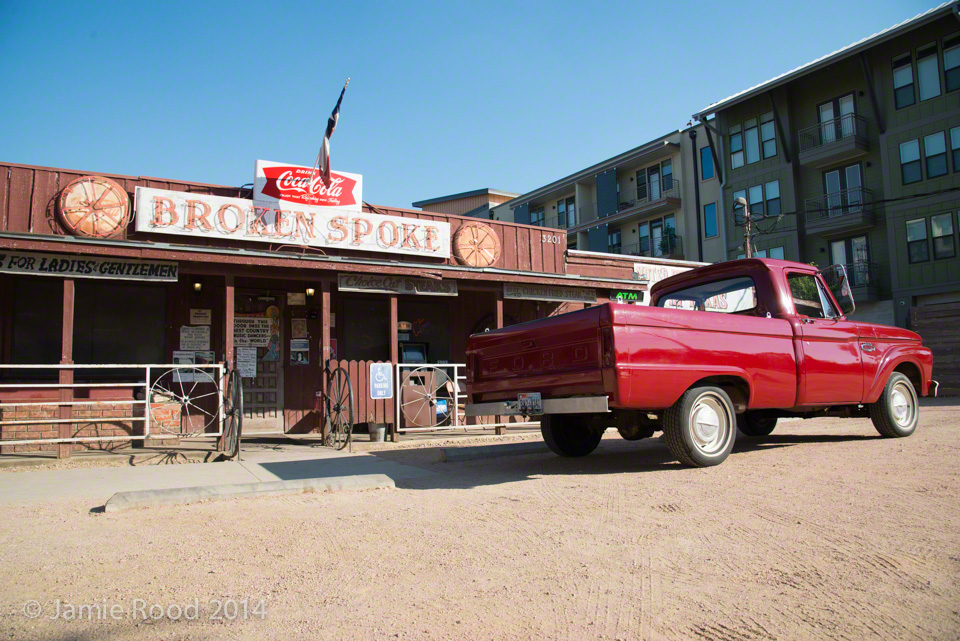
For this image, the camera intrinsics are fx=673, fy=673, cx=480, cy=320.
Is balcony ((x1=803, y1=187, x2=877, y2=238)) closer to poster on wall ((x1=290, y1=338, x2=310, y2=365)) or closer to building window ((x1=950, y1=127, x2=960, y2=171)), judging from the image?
building window ((x1=950, y1=127, x2=960, y2=171))

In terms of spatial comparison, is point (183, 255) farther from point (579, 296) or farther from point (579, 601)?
point (579, 601)

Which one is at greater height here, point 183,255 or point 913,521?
point 183,255

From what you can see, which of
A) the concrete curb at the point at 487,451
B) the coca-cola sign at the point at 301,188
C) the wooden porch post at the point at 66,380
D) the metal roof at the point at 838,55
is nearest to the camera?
the concrete curb at the point at 487,451

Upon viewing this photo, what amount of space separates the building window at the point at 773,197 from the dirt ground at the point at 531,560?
2555 centimetres

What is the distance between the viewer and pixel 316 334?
13016 millimetres

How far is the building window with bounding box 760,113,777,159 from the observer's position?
29.7 metres

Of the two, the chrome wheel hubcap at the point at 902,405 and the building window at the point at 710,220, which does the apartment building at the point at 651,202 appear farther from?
the chrome wheel hubcap at the point at 902,405

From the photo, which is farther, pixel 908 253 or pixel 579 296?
pixel 908 253

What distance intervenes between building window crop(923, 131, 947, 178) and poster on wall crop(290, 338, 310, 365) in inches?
930

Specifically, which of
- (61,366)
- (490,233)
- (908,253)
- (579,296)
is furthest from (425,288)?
(908,253)

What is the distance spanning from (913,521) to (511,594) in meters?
2.79

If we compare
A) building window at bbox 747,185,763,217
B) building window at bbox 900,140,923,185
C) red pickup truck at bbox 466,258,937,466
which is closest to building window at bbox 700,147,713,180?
building window at bbox 747,185,763,217

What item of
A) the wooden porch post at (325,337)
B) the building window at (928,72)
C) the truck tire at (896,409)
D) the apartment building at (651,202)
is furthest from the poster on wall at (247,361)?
the building window at (928,72)

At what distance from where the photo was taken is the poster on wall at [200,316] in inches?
471
